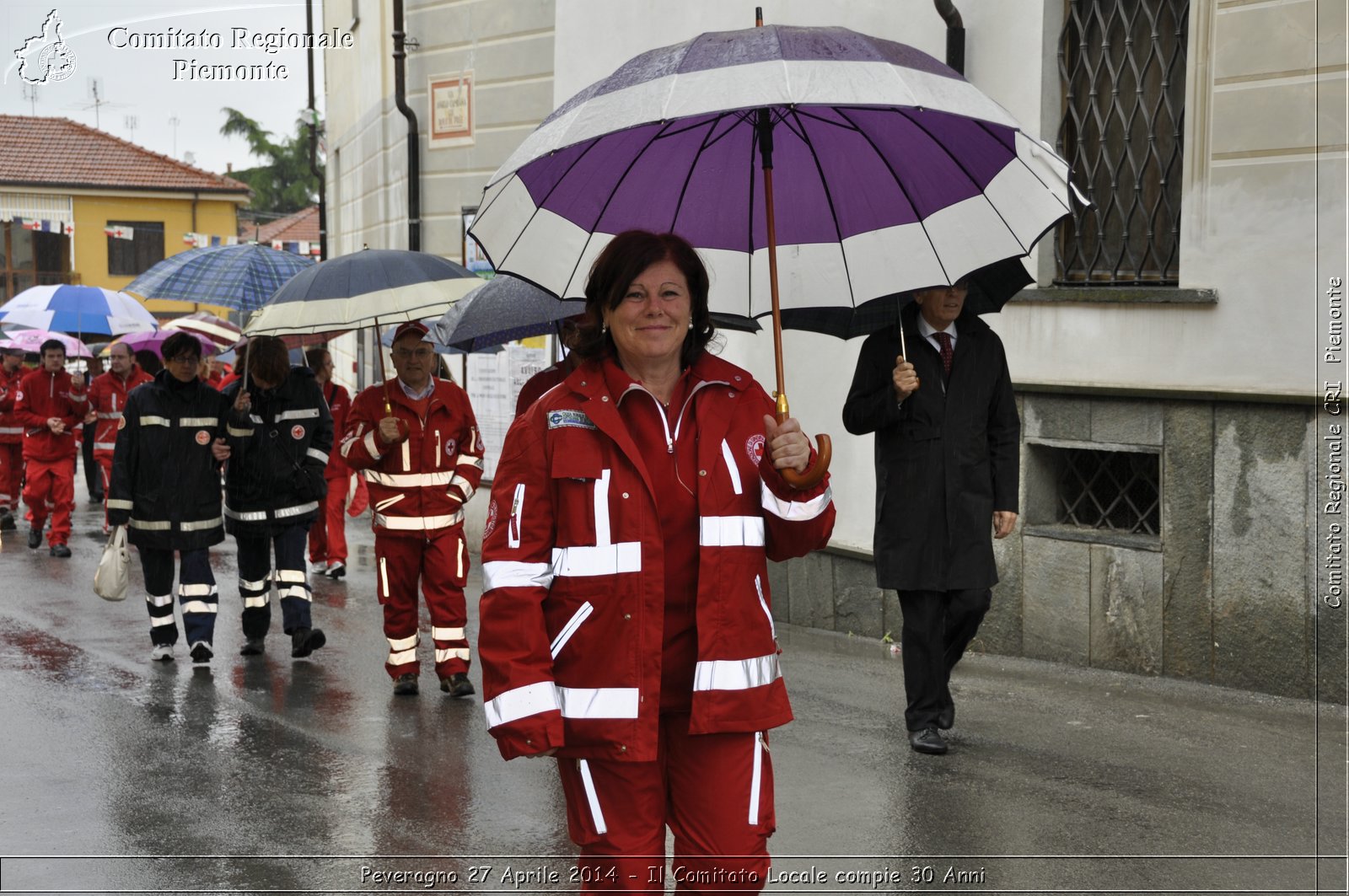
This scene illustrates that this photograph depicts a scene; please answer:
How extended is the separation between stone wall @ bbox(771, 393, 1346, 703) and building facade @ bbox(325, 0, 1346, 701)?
0.4 inches

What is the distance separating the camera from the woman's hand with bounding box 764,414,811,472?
11.3ft

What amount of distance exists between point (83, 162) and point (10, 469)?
40110 mm

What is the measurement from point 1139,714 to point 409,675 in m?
3.63

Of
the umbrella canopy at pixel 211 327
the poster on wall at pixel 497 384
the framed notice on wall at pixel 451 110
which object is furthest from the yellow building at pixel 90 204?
the umbrella canopy at pixel 211 327

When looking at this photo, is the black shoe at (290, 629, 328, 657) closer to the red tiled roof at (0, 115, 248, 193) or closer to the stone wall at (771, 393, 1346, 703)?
the stone wall at (771, 393, 1346, 703)

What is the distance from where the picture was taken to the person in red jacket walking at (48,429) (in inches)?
567

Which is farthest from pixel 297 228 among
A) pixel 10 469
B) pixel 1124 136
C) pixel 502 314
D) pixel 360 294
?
pixel 502 314

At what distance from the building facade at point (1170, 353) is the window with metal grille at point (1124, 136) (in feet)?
0.04

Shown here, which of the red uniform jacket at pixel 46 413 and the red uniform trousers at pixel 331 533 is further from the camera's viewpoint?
the red uniform jacket at pixel 46 413

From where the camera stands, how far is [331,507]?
12391mm

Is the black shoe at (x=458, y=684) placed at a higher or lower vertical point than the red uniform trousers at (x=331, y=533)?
lower

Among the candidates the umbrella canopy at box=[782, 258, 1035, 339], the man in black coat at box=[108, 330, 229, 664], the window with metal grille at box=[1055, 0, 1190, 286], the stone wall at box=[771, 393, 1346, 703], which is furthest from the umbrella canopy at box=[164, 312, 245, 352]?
the umbrella canopy at box=[782, 258, 1035, 339]

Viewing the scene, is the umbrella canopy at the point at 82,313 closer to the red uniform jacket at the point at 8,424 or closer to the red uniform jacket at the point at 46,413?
the red uniform jacket at the point at 46,413

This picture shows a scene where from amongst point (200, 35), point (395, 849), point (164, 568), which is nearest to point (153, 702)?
point (164, 568)
